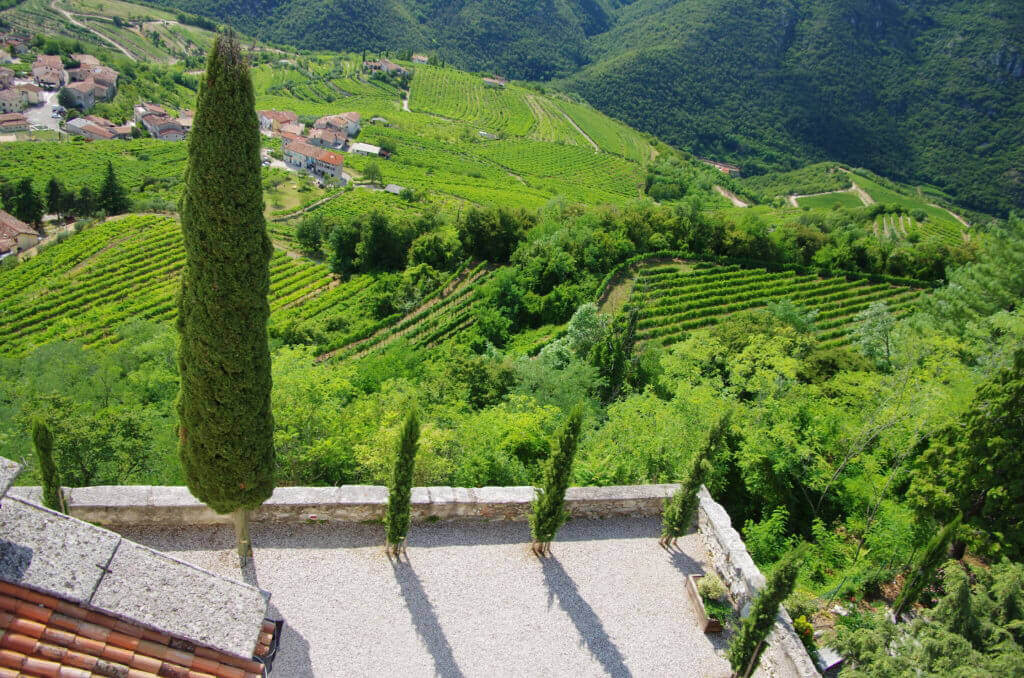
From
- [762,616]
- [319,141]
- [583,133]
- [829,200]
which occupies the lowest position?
[319,141]

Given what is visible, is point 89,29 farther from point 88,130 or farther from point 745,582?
point 745,582

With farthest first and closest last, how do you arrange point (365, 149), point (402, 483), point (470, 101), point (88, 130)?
point (470, 101), point (365, 149), point (88, 130), point (402, 483)

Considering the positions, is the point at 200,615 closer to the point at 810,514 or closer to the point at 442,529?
the point at 442,529

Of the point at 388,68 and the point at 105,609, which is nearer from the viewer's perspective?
the point at 105,609

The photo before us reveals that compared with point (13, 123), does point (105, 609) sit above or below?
above

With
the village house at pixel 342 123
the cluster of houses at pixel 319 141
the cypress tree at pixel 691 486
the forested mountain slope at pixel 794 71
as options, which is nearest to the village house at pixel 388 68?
the forested mountain slope at pixel 794 71

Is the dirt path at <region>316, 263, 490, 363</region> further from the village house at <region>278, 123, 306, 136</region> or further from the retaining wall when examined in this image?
the village house at <region>278, 123, 306, 136</region>

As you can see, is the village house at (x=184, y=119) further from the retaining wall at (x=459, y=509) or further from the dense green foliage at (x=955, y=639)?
the dense green foliage at (x=955, y=639)

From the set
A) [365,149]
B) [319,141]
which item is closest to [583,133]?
[365,149]
